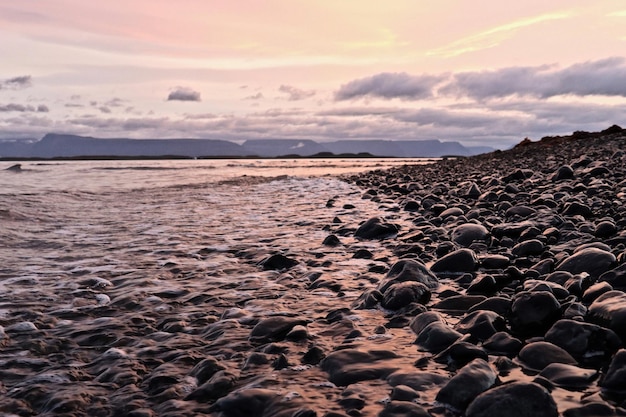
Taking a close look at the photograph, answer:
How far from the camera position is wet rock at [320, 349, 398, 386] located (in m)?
2.98

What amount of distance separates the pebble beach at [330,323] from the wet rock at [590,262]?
2cm

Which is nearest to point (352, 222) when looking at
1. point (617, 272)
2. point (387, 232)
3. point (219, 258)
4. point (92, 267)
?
point (387, 232)

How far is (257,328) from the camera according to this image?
392cm

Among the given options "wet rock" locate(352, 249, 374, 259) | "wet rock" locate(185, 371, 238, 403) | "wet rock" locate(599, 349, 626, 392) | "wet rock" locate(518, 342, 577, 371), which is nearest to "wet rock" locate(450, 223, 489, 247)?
"wet rock" locate(352, 249, 374, 259)

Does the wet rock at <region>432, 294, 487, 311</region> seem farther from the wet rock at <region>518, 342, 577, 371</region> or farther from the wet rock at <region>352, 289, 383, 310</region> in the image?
the wet rock at <region>518, 342, 577, 371</region>

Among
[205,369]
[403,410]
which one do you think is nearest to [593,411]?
[403,410]

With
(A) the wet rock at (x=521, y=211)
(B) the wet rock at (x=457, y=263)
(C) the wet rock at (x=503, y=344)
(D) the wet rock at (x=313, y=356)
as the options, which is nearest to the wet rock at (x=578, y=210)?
(A) the wet rock at (x=521, y=211)

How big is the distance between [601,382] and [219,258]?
5.38 meters

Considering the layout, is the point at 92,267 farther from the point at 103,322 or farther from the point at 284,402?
the point at 284,402

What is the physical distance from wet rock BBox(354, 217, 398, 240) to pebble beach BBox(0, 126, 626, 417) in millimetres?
41

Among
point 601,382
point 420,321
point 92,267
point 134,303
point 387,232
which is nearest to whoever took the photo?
point 601,382

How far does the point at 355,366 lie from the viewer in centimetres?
311

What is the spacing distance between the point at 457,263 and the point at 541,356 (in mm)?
2575

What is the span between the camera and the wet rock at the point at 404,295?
4359mm
